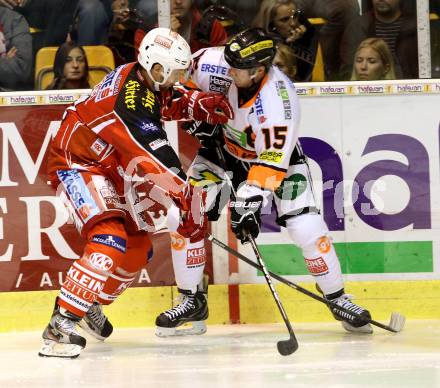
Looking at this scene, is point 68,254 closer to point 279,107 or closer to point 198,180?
point 198,180

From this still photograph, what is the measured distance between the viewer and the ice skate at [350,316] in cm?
490

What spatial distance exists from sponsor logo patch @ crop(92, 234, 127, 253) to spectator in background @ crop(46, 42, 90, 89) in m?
1.10

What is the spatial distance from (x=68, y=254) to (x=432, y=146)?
5.99ft

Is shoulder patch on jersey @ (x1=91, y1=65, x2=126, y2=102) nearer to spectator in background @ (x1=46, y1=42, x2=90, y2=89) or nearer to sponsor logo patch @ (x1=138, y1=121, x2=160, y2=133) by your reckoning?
sponsor logo patch @ (x1=138, y1=121, x2=160, y2=133)

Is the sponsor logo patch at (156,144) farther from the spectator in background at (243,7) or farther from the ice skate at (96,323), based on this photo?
the spectator in background at (243,7)

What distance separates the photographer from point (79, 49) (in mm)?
5387

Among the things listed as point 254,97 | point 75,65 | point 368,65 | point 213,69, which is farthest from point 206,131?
point 368,65

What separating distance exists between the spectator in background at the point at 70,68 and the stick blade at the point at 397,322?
183 cm

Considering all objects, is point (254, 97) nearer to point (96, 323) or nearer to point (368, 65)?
point (368, 65)

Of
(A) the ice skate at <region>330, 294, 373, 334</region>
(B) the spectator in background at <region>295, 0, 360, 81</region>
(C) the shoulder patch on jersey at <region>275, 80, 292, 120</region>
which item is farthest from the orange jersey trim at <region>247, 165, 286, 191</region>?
(B) the spectator in background at <region>295, 0, 360, 81</region>

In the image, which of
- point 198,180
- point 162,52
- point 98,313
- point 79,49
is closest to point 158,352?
point 98,313

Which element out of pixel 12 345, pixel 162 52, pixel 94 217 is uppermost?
pixel 162 52

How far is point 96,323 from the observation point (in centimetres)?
492

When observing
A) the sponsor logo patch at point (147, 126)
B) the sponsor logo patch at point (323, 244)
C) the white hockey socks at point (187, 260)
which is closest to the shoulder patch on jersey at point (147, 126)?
the sponsor logo patch at point (147, 126)
